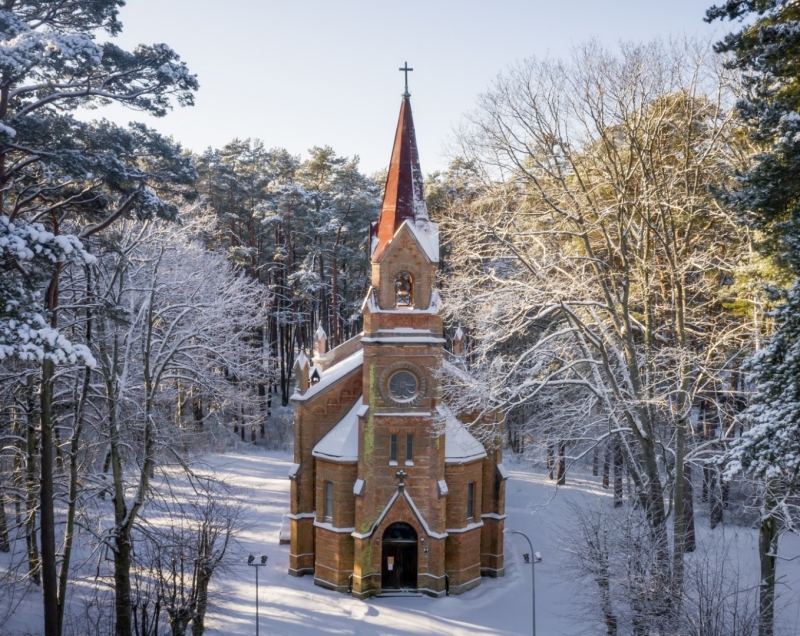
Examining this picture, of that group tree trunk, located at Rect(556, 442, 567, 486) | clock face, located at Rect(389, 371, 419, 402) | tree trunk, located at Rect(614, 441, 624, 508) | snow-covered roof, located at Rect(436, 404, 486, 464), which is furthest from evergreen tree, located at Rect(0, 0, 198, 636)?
tree trunk, located at Rect(614, 441, 624, 508)

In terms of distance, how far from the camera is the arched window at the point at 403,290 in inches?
793

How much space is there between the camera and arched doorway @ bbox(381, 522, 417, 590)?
19406mm

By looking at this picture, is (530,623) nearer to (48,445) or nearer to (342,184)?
(48,445)

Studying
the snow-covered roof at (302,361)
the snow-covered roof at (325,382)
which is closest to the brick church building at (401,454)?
the snow-covered roof at (325,382)

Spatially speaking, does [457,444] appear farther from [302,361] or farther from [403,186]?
[403,186]

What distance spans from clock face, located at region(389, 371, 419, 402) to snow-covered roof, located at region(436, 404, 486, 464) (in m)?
0.99

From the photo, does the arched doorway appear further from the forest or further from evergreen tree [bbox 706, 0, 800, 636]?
evergreen tree [bbox 706, 0, 800, 636]

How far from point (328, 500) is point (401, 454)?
3135 millimetres

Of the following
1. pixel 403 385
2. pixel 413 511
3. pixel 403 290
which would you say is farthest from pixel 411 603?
pixel 403 290

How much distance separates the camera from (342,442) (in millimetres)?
20000

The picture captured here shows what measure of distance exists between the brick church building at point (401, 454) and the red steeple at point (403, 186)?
3 cm

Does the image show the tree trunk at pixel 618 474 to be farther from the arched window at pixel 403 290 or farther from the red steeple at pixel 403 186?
the red steeple at pixel 403 186

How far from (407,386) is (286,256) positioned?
24046mm

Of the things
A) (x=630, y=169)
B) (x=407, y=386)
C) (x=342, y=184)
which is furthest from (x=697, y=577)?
(x=342, y=184)
